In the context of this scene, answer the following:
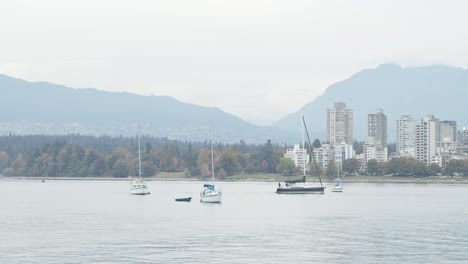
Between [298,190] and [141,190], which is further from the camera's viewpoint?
[298,190]

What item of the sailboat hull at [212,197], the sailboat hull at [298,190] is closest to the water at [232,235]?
the sailboat hull at [212,197]

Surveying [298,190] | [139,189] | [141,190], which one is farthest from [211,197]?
[298,190]

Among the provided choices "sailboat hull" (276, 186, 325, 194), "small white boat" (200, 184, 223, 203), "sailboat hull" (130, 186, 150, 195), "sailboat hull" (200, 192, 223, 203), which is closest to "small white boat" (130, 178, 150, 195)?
"sailboat hull" (130, 186, 150, 195)

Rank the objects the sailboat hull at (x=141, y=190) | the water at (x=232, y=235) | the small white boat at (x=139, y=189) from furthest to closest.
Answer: the small white boat at (x=139, y=189) < the sailboat hull at (x=141, y=190) < the water at (x=232, y=235)

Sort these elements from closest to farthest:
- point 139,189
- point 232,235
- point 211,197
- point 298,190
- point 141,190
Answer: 1. point 232,235
2. point 211,197
3. point 141,190
4. point 139,189
5. point 298,190

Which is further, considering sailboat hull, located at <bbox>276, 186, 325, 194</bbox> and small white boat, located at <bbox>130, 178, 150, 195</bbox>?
sailboat hull, located at <bbox>276, 186, 325, 194</bbox>

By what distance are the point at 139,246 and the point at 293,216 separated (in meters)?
36.9

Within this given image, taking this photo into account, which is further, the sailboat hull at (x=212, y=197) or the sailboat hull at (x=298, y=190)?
the sailboat hull at (x=298, y=190)

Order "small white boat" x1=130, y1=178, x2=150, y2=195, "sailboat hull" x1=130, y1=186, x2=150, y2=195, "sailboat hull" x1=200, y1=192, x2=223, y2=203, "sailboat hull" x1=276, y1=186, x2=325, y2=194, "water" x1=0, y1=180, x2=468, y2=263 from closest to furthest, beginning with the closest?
1. "water" x1=0, y1=180, x2=468, y2=263
2. "sailboat hull" x1=200, y1=192, x2=223, y2=203
3. "sailboat hull" x1=130, y1=186, x2=150, y2=195
4. "small white boat" x1=130, y1=178, x2=150, y2=195
5. "sailboat hull" x1=276, y1=186, x2=325, y2=194

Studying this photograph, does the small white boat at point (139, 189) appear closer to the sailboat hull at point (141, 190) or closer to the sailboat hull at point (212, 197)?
the sailboat hull at point (141, 190)

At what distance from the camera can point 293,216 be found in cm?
10075

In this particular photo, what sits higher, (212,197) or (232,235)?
(212,197)

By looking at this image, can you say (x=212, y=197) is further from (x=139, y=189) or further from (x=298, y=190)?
(x=298, y=190)

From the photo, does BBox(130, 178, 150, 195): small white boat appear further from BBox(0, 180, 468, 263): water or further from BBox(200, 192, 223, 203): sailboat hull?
BBox(0, 180, 468, 263): water
